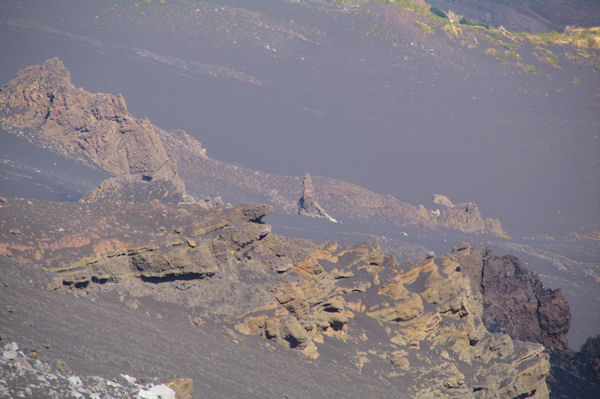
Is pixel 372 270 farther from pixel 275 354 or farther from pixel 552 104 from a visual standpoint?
pixel 552 104

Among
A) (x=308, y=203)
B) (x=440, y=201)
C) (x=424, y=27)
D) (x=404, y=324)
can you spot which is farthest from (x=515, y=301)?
(x=424, y=27)

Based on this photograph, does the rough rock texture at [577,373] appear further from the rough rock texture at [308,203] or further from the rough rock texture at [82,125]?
the rough rock texture at [308,203]

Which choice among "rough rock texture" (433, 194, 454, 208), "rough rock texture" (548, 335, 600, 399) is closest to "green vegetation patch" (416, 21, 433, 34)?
"rough rock texture" (433, 194, 454, 208)

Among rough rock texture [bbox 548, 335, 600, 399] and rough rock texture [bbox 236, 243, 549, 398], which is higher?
rough rock texture [bbox 236, 243, 549, 398]

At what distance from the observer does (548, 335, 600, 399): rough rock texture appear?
25.3m

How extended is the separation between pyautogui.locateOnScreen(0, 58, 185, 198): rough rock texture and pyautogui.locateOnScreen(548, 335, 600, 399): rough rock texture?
28490 millimetres

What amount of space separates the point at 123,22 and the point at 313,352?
3122 inches

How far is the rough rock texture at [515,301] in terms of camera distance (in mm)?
26828

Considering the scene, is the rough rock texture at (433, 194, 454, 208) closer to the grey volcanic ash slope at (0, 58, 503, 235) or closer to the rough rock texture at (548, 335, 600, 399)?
the grey volcanic ash slope at (0, 58, 503, 235)

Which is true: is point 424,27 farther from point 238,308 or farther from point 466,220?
point 238,308

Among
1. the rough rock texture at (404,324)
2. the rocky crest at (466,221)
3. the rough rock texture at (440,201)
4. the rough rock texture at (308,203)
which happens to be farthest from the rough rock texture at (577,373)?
the rough rock texture at (440,201)

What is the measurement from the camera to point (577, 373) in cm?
2692

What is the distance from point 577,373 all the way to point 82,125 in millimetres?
40039

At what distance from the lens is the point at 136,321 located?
11.9 metres
